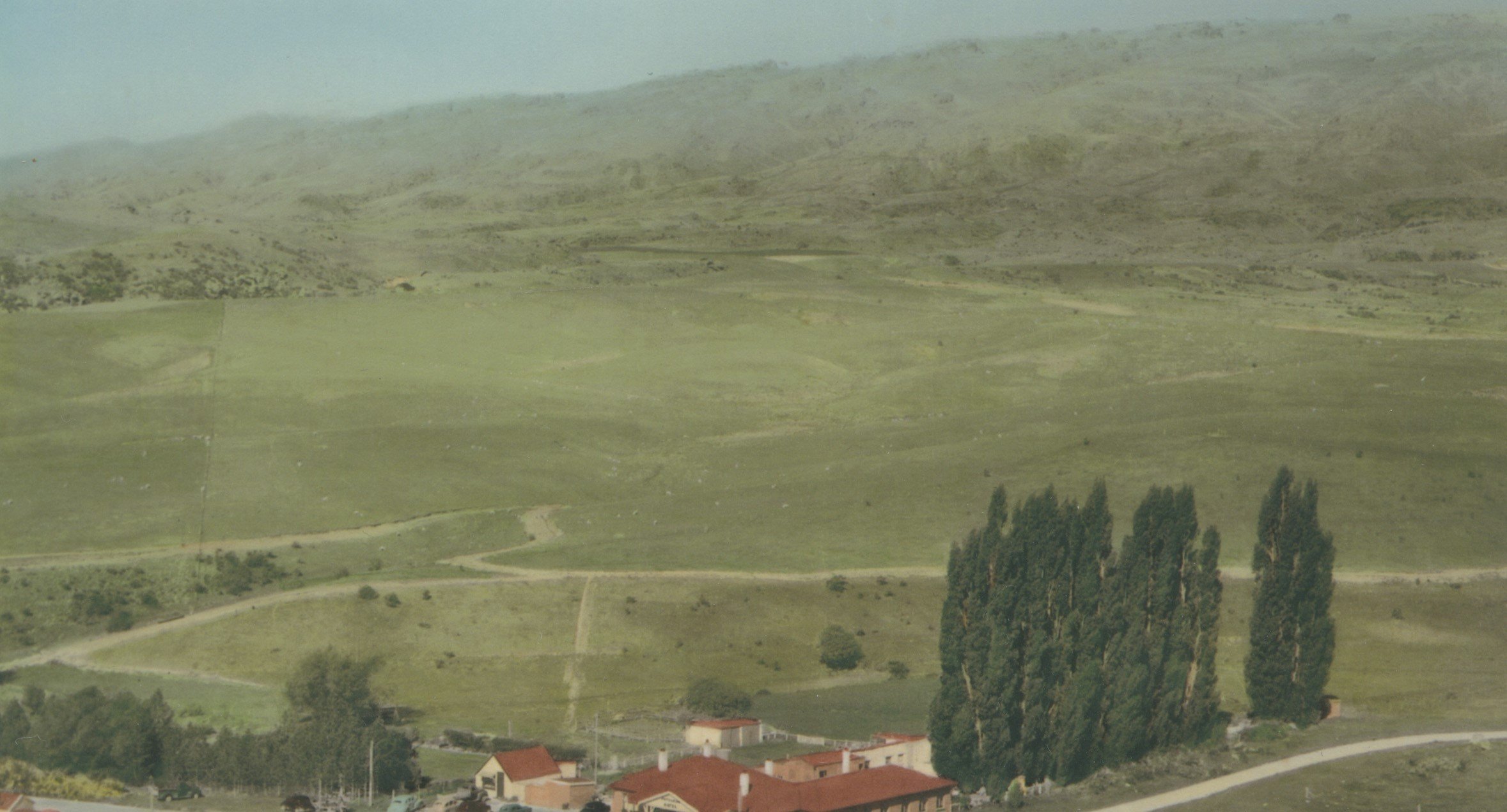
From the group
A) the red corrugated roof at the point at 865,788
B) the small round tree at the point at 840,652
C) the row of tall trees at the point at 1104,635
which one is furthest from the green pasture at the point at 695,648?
the red corrugated roof at the point at 865,788

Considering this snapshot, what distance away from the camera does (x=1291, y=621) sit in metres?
64.1

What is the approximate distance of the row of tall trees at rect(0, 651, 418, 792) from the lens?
5128 centimetres

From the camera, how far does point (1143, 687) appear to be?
57.9m

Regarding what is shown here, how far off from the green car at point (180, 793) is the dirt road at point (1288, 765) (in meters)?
25.3

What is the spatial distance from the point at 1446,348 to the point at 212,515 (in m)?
91.5

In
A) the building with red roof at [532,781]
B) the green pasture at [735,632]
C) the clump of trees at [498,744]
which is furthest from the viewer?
the green pasture at [735,632]

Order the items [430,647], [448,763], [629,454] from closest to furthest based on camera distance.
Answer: [448,763] < [430,647] < [629,454]

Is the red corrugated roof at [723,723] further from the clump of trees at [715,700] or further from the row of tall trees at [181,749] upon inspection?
the row of tall trees at [181,749]

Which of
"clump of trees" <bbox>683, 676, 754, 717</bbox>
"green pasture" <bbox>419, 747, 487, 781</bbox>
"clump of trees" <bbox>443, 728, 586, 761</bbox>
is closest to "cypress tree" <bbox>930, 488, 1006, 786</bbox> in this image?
"clump of trees" <bbox>683, 676, 754, 717</bbox>

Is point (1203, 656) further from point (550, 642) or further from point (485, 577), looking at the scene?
point (485, 577)

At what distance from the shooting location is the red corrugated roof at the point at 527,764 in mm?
51438

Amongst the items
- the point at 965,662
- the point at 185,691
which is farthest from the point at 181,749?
the point at 965,662

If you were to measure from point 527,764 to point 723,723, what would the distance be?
9.38 metres

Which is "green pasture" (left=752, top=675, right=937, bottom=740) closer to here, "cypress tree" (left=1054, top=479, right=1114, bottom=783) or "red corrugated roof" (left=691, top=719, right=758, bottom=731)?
"red corrugated roof" (left=691, top=719, right=758, bottom=731)
